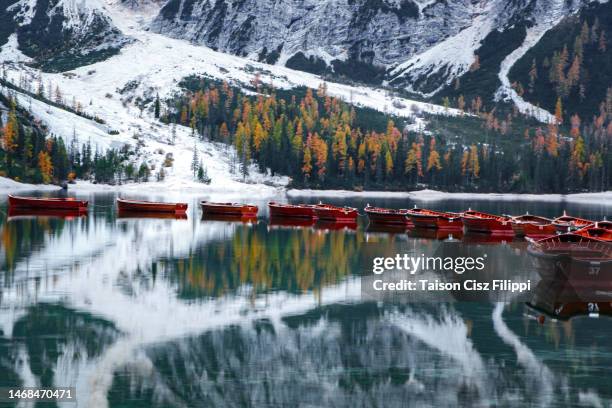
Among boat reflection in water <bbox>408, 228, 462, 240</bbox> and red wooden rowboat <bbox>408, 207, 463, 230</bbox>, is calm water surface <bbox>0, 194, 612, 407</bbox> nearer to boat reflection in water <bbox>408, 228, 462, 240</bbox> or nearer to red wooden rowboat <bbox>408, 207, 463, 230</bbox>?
boat reflection in water <bbox>408, 228, 462, 240</bbox>

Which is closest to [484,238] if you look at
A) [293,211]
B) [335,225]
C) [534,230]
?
[534,230]

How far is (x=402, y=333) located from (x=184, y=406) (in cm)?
1465

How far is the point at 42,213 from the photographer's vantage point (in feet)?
373

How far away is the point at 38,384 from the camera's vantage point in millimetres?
27688

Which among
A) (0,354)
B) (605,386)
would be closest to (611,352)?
(605,386)

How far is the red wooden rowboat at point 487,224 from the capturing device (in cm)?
9619

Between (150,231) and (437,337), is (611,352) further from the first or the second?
(150,231)

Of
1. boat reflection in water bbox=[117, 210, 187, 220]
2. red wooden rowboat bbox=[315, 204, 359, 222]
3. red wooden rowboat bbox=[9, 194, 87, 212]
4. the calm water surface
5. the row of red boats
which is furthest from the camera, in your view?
red wooden rowboat bbox=[9, 194, 87, 212]

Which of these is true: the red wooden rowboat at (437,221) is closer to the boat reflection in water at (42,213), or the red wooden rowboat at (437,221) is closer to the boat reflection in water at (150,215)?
the boat reflection in water at (150,215)

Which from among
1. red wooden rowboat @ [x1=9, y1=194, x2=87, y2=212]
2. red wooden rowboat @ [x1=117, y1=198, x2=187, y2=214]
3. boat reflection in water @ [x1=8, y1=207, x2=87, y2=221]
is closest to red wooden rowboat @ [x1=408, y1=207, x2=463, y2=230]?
red wooden rowboat @ [x1=117, y1=198, x2=187, y2=214]

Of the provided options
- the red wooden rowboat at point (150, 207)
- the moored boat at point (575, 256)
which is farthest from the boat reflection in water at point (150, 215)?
the moored boat at point (575, 256)

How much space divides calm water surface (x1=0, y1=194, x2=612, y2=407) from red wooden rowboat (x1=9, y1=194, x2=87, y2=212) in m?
57.1

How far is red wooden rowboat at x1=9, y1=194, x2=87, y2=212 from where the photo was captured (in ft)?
382

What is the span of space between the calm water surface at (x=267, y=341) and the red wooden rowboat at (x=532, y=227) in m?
33.0
